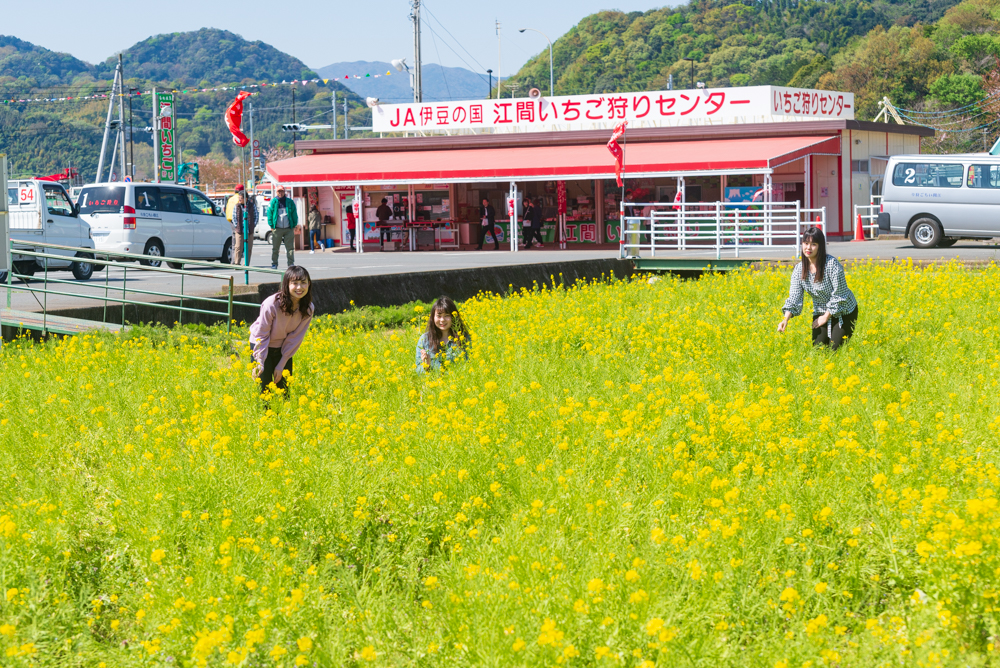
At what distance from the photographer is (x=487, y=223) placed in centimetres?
3177

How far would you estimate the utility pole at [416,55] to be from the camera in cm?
3894

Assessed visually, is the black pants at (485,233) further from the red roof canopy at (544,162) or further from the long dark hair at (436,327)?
the long dark hair at (436,327)

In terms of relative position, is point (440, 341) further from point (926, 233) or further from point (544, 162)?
point (544, 162)

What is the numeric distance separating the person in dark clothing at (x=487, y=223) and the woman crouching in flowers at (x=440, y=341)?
2304 cm

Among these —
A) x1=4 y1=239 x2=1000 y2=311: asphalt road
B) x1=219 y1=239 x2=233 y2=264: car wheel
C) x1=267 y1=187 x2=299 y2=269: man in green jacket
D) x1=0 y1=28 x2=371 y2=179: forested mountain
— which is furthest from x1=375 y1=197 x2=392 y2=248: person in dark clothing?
x1=0 y1=28 x2=371 y2=179: forested mountain

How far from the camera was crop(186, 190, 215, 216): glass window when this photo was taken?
21094 mm

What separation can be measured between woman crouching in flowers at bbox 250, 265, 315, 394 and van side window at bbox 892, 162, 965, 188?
2037 centimetres

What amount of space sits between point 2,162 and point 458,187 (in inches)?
961

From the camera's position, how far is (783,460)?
18.3ft

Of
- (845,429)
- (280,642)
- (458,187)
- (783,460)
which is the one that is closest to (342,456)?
(280,642)

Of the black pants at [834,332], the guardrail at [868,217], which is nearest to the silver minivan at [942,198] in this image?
the guardrail at [868,217]

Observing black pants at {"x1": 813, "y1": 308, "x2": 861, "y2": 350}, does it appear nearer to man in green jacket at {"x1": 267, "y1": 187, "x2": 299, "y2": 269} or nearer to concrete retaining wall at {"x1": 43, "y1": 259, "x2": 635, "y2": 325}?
concrete retaining wall at {"x1": 43, "y1": 259, "x2": 635, "y2": 325}

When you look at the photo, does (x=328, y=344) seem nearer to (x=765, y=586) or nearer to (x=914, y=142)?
(x=765, y=586)

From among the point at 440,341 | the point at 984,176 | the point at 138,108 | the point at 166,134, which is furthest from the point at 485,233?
the point at 138,108
